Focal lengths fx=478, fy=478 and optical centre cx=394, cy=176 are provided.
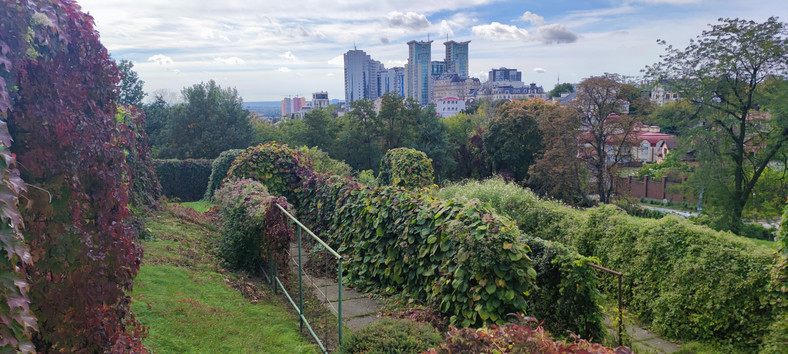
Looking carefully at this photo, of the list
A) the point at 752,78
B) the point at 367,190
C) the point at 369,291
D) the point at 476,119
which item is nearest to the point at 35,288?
the point at 369,291

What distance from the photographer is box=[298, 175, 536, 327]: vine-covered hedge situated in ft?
16.0

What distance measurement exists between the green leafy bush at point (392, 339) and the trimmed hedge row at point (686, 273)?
4.67m

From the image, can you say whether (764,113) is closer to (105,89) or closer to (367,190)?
(367,190)

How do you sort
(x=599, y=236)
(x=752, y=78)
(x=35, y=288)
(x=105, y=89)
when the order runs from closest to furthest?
(x=35, y=288), (x=105, y=89), (x=599, y=236), (x=752, y=78)

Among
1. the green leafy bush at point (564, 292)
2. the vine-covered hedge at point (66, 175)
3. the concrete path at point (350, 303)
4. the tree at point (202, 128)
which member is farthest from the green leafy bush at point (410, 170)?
the tree at point (202, 128)

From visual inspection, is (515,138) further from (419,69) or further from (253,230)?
(419,69)

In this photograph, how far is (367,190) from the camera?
7949 millimetres

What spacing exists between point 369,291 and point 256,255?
1.94 metres

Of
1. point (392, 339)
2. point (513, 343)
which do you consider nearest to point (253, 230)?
point (392, 339)

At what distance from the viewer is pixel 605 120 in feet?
91.2

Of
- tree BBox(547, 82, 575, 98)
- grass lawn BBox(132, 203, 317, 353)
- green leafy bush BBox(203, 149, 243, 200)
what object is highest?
tree BBox(547, 82, 575, 98)

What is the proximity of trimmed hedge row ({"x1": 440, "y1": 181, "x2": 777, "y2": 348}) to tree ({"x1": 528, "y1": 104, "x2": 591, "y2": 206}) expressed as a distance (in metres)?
20.0

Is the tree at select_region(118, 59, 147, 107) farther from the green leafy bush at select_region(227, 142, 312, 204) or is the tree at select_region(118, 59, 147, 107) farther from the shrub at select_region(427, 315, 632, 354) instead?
the shrub at select_region(427, 315, 632, 354)

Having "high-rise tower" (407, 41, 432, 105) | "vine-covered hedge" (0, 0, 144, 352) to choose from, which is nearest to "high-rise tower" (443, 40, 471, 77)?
"high-rise tower" (407, 41, 432, 105)
